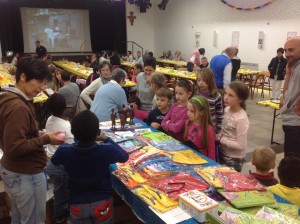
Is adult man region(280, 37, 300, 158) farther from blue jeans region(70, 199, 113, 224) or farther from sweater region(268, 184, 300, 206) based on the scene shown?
blue jeans region(70, 199, 113, 224)

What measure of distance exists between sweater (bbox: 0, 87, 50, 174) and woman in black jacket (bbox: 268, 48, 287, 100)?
23.8ft

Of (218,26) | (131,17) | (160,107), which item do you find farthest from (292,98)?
(131,17)

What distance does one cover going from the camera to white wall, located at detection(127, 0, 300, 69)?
939 cm

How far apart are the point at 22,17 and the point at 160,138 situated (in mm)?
13452

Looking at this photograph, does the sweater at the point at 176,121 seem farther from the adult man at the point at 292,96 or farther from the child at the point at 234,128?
the adult man at the point at 292,96

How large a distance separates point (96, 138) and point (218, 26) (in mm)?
10918

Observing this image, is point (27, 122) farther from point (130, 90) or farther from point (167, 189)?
point (130, 90)

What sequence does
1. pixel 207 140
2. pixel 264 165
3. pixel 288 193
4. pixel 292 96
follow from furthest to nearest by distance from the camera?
pixel 292 96 < pixel 207 140 < pixel 264 165 < pixel 288 193

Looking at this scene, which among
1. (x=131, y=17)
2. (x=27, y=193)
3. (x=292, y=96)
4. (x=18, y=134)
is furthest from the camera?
(x=131, y=17)

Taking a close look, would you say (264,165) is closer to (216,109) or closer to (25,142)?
(216,109)

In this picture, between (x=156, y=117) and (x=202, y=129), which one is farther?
(x=156, y=117)

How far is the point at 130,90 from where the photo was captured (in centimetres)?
648

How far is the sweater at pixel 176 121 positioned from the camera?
2.90m

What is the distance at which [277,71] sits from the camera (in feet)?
26.0
